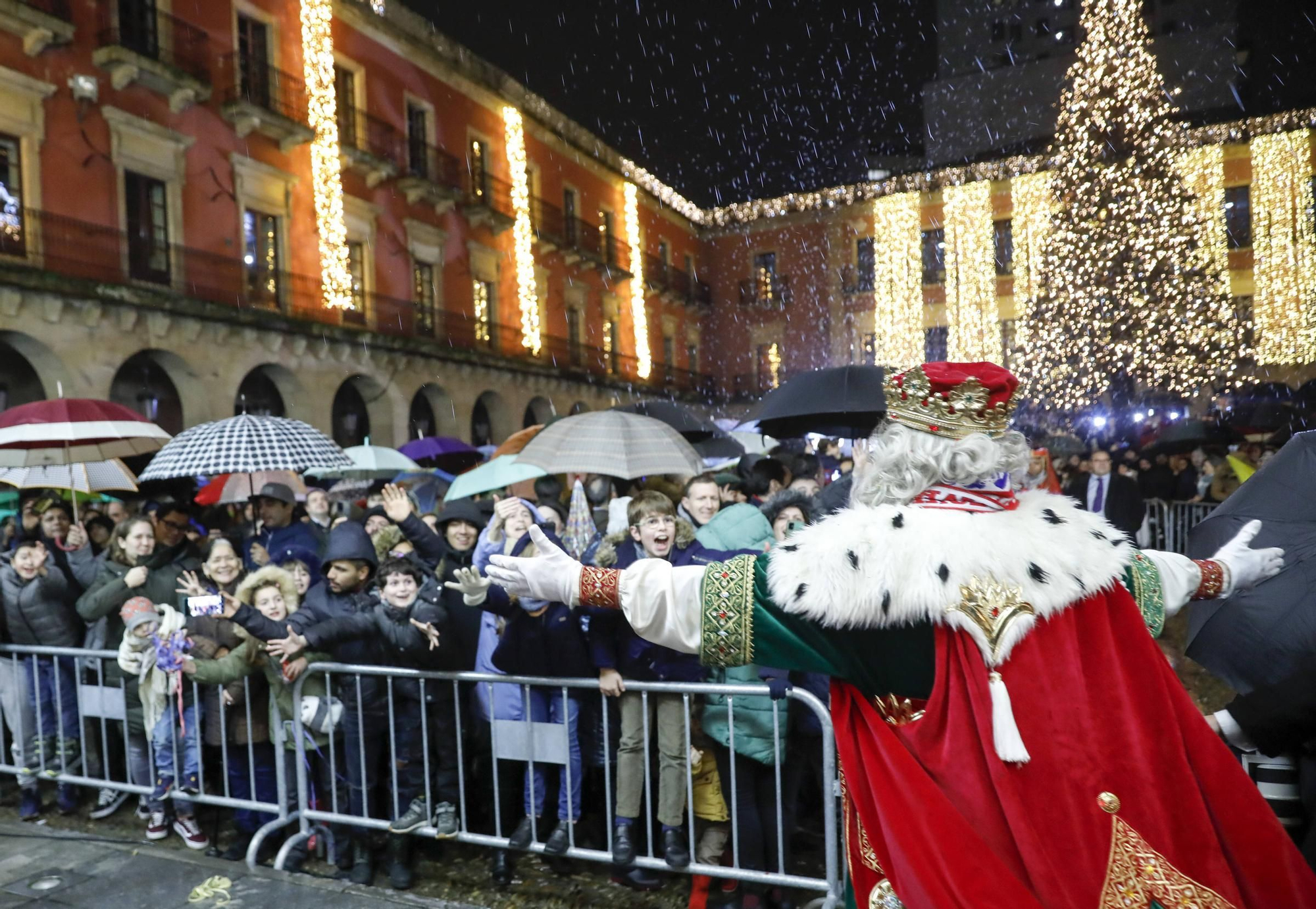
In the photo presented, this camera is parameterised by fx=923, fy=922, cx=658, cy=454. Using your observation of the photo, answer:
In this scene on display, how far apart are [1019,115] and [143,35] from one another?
3486cm

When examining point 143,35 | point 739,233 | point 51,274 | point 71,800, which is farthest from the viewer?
point 739,233

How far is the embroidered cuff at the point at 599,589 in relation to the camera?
7.30ft

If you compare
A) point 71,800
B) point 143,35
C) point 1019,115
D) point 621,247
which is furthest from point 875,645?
point 1019,115

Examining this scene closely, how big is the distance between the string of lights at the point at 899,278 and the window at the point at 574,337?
457 inches

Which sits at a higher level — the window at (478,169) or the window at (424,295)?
the window at (478,169)

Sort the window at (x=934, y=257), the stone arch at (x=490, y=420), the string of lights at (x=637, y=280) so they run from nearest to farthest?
the stone arch at (x=490, y=420) < the string of lights at (x=637, y=280) < the window at (x=934, y=257)

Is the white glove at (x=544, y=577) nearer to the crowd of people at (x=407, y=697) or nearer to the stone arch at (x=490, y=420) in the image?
the crowd of people at (x=407, y=697)

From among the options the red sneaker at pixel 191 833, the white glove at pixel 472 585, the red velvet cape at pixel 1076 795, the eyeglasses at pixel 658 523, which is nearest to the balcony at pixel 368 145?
the red sneaker at pixel 191 833

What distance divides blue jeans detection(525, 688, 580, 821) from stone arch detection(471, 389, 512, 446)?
67.7ft

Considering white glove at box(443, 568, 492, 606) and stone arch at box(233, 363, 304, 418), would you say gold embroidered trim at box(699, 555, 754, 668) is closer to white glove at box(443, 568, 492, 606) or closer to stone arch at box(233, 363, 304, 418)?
white glove at box(443, 568, 492, 606)

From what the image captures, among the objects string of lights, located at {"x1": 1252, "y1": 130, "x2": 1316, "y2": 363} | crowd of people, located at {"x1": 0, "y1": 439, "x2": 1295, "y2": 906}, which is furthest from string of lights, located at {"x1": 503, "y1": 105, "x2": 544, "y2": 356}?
crowd of people, located at {"x1": 0, "y1": 439, "x2": 1295, "y2": 906}

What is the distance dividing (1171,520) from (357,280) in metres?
17.0

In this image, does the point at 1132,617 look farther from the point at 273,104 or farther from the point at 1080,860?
the point at 273,104

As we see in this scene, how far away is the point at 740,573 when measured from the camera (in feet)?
7.17
